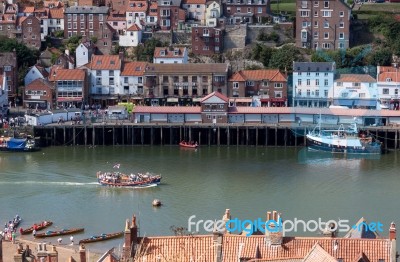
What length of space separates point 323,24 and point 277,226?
193 feet

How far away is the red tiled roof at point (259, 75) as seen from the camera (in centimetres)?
7988

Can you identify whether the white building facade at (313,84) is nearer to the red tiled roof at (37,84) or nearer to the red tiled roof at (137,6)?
the red tiled roof at (137,6)

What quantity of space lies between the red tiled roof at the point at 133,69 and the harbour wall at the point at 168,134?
9.63 meters

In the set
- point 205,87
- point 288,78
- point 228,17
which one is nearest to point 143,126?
point 205,87

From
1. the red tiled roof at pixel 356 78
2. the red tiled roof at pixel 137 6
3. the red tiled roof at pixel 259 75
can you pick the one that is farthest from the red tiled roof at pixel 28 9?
the red tiled roof at pixel 356 78

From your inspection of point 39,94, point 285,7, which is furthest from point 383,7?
point 39,94

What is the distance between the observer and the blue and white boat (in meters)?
69.2

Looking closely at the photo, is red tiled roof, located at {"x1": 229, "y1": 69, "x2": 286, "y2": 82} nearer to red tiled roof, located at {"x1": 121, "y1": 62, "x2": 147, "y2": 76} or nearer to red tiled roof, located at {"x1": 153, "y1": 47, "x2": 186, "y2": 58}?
red tiled roof, located at {"x1": 153, "y1": 47, "x2": 186, "y2": 58}

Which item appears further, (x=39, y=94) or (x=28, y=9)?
(x=28, y=9)

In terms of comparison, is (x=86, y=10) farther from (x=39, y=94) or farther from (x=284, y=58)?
(x=284, y=58)

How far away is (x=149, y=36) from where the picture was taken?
90188mm

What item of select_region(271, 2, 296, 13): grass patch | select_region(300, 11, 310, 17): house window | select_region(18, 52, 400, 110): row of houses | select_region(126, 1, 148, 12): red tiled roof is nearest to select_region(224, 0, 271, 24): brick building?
select_region(271, 2, 296, 13): grass patch

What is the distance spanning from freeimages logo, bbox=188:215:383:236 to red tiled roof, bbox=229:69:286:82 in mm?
32163

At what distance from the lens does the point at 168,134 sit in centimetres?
7362
